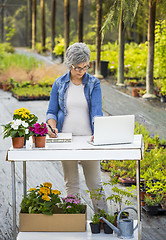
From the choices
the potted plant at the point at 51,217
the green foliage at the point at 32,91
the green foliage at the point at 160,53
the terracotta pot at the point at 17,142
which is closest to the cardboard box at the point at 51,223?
the potted plant at the point at 51,217

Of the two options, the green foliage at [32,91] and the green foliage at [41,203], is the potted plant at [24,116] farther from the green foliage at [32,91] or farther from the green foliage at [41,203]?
the green foliage at [32,91]

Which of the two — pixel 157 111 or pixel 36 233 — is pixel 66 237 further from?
pixel 157 111

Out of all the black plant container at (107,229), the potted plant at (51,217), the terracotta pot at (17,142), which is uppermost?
the terracotta pot at (17,142)

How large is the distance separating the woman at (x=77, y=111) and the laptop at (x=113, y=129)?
337 mm

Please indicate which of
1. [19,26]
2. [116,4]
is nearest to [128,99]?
[116,4]

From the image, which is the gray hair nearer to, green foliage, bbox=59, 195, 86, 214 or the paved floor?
green foliage, bbox=59, 195, 86, 214

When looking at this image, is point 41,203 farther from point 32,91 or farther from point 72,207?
point 32,91

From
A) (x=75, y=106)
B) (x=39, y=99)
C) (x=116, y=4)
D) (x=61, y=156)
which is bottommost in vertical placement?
(x=39, y=99)

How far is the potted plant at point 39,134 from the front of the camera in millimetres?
3141

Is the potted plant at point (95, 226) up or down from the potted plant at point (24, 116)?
down

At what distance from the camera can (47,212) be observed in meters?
3.31

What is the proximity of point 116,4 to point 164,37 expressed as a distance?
4.40m

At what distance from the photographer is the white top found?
11.4 feet

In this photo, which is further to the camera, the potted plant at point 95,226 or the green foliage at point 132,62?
the green foliage at point 132,62
